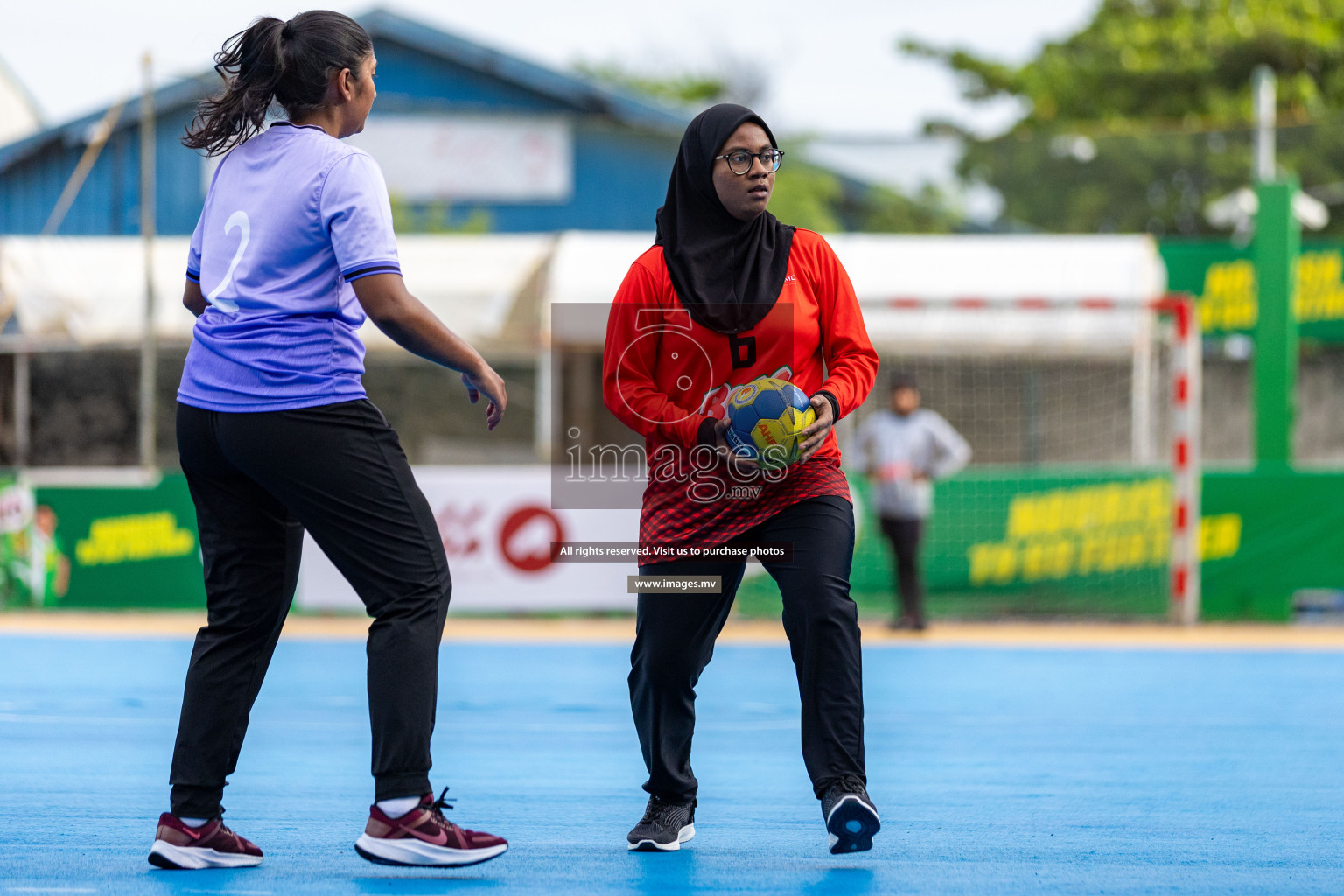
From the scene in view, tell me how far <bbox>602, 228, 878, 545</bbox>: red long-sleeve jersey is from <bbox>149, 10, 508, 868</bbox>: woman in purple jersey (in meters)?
0.47

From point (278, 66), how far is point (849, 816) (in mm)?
2202

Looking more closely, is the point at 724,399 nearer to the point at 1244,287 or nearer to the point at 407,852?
the point at 407,852

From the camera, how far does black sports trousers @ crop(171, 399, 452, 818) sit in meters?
3.52

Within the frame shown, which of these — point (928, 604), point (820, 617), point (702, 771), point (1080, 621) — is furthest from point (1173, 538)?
point (820, 617)

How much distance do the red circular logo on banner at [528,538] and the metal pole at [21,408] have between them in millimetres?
6152

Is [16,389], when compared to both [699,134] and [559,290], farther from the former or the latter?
[699,134]

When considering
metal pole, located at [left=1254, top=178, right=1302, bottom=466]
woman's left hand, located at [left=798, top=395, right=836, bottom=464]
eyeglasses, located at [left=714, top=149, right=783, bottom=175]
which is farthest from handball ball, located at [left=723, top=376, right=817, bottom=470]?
metal pole, located at [left=1254, top=178, right=1302, bottom=466]

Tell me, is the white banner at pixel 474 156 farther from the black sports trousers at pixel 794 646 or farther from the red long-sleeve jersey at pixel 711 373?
the black sports trousers at pixel 794 646

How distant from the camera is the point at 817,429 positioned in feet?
12.4

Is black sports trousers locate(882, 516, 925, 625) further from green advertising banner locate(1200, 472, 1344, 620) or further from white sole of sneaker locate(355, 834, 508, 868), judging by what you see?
white sole of sneaker locate(355, 834, 508, 868)

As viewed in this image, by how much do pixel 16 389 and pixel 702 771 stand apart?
1240 centimetres

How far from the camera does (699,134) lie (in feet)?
12.8

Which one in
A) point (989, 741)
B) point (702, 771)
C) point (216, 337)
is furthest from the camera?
point (989, 741)

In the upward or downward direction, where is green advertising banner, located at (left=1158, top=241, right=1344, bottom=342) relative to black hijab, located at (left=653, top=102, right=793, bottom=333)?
upward
